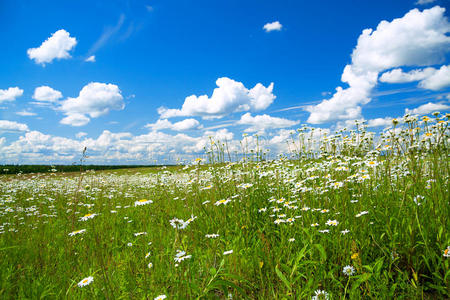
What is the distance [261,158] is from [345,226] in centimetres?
289

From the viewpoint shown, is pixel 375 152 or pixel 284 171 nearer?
pixel 375 152

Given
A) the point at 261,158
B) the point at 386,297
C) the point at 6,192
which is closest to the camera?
the point at 386,297

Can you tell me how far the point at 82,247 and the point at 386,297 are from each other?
13.3ft

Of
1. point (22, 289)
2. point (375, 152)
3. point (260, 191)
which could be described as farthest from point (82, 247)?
point (375, 152)

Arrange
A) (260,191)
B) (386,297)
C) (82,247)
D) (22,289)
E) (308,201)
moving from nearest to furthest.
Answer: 1. (386,297)
2. (22,289)
3. (308,201)
4. (82,247)
5. (260,191)

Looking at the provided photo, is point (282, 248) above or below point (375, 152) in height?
below

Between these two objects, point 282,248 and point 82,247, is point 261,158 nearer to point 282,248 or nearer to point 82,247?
point 282,248

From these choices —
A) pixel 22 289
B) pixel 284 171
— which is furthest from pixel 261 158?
pixel 22 289

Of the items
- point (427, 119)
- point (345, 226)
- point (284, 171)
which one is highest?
point (427, 119)

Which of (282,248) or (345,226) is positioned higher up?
(345,226)

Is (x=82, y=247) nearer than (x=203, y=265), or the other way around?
(x=203, y=265)

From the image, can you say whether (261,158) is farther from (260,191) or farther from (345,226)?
(345,226)

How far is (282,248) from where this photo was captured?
269 cm

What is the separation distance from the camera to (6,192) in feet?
27.6
